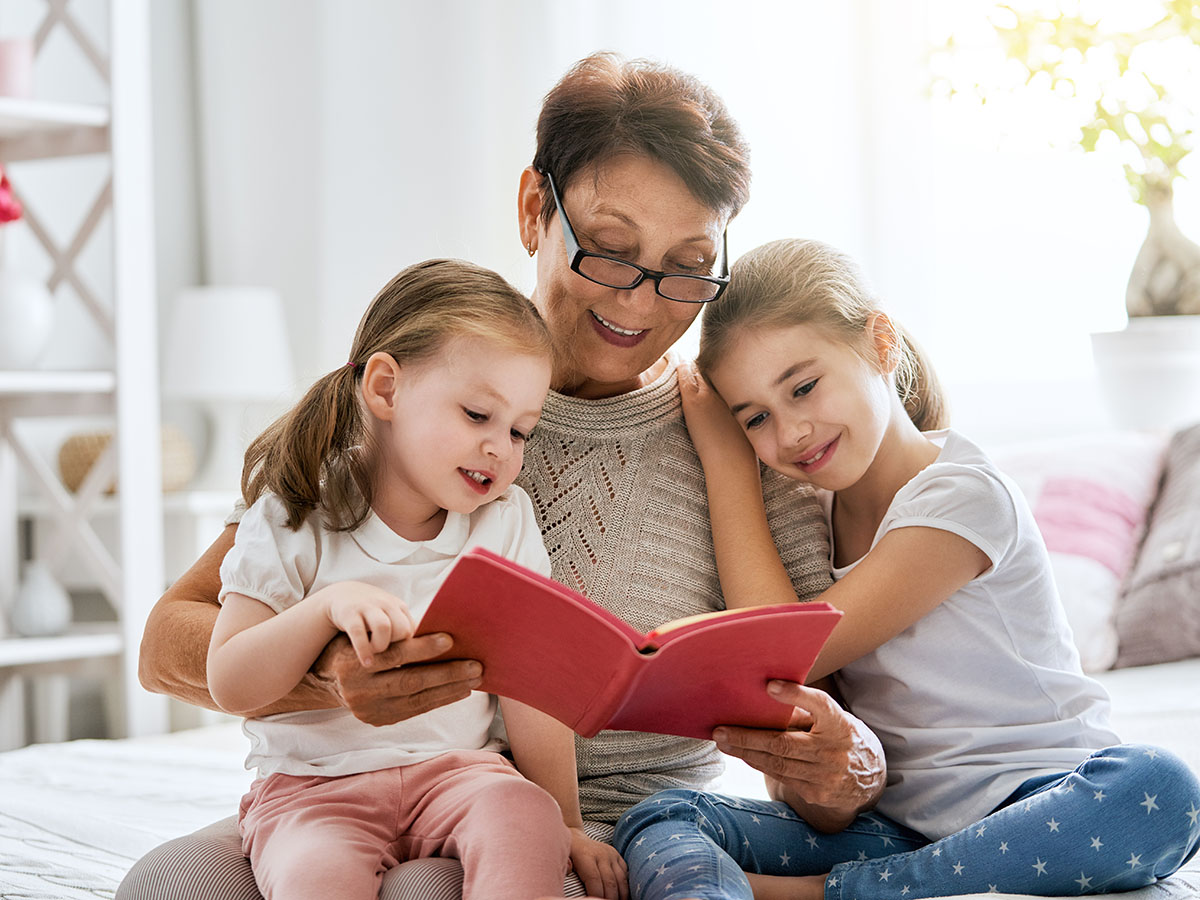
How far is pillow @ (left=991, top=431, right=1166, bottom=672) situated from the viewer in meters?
2.27

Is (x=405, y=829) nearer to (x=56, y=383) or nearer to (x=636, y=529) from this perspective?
(x=636, y=529)

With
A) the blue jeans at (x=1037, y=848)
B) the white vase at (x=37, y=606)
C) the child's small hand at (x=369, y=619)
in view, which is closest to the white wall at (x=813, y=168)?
the white vase at (x=37, y=606)

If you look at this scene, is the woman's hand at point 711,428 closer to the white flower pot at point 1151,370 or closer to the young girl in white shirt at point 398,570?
the young girl in white shirt at point 398,570

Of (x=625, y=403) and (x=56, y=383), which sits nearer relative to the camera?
(x=625, y=403)

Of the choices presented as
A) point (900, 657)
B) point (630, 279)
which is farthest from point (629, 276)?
point (900, 657)

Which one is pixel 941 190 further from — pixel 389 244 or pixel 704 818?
pixel 704 818

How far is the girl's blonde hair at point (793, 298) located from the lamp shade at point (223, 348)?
2.15 metres

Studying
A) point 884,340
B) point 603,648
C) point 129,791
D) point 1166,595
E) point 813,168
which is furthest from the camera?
point 813,168

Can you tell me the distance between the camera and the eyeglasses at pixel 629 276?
1.34 metres

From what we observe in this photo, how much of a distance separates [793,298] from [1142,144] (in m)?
1.66

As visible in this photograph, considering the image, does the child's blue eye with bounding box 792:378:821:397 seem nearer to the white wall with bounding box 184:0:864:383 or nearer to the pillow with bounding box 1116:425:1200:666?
the pillow with bounding box 1116:425:1200:666

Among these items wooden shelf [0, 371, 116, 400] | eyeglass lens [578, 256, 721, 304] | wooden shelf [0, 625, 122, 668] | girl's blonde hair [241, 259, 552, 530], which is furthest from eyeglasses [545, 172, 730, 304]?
wooden shelf [0, 625, 122, 668]

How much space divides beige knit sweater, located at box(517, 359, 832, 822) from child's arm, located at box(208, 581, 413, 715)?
0.42 meters

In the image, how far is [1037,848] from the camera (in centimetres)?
111
